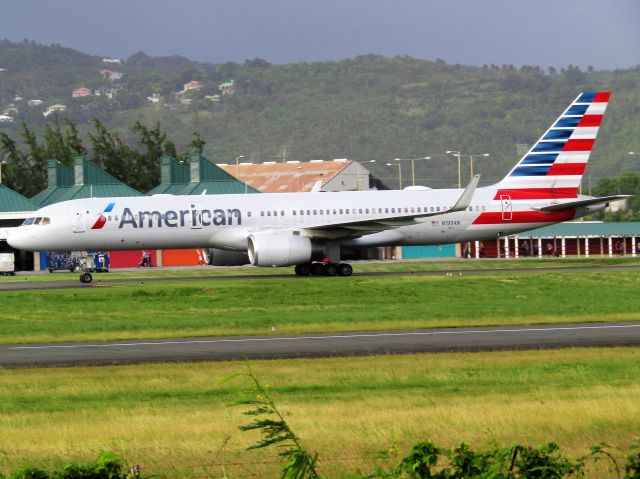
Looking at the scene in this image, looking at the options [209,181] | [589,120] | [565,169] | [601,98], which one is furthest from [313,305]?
[209,181]

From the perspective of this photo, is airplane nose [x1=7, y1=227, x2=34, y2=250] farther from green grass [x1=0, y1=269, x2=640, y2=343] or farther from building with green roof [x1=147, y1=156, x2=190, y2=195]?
building with green roof [x1=147, y1=156, x2=190, y2=195]

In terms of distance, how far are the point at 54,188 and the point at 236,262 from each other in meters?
42.3

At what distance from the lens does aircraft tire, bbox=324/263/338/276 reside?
5078 centimetres

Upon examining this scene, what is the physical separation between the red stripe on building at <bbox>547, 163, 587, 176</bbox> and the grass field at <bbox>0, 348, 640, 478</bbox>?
3040cm

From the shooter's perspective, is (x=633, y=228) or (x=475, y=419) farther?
(x=633, y=228)

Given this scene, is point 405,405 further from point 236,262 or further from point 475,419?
point 236,262

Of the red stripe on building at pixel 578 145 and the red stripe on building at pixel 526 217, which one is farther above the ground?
the red stripe on building at pixel 578 145

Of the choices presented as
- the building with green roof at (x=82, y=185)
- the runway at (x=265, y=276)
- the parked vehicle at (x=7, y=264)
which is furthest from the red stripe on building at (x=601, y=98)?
the building with green roof at (x=82, y=185)

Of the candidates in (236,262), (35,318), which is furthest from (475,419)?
(236,262)

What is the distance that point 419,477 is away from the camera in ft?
32.0

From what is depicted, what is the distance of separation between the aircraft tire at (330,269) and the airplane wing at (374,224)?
4.43 feet

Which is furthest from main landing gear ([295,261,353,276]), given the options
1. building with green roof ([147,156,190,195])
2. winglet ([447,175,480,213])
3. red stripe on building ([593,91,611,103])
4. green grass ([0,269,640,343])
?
building with green roof ([147,156,190,195])

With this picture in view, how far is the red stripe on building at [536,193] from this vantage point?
53.4 meters

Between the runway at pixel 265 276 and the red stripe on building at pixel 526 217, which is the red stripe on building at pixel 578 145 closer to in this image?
the red stripe on building at pixel 526 217
